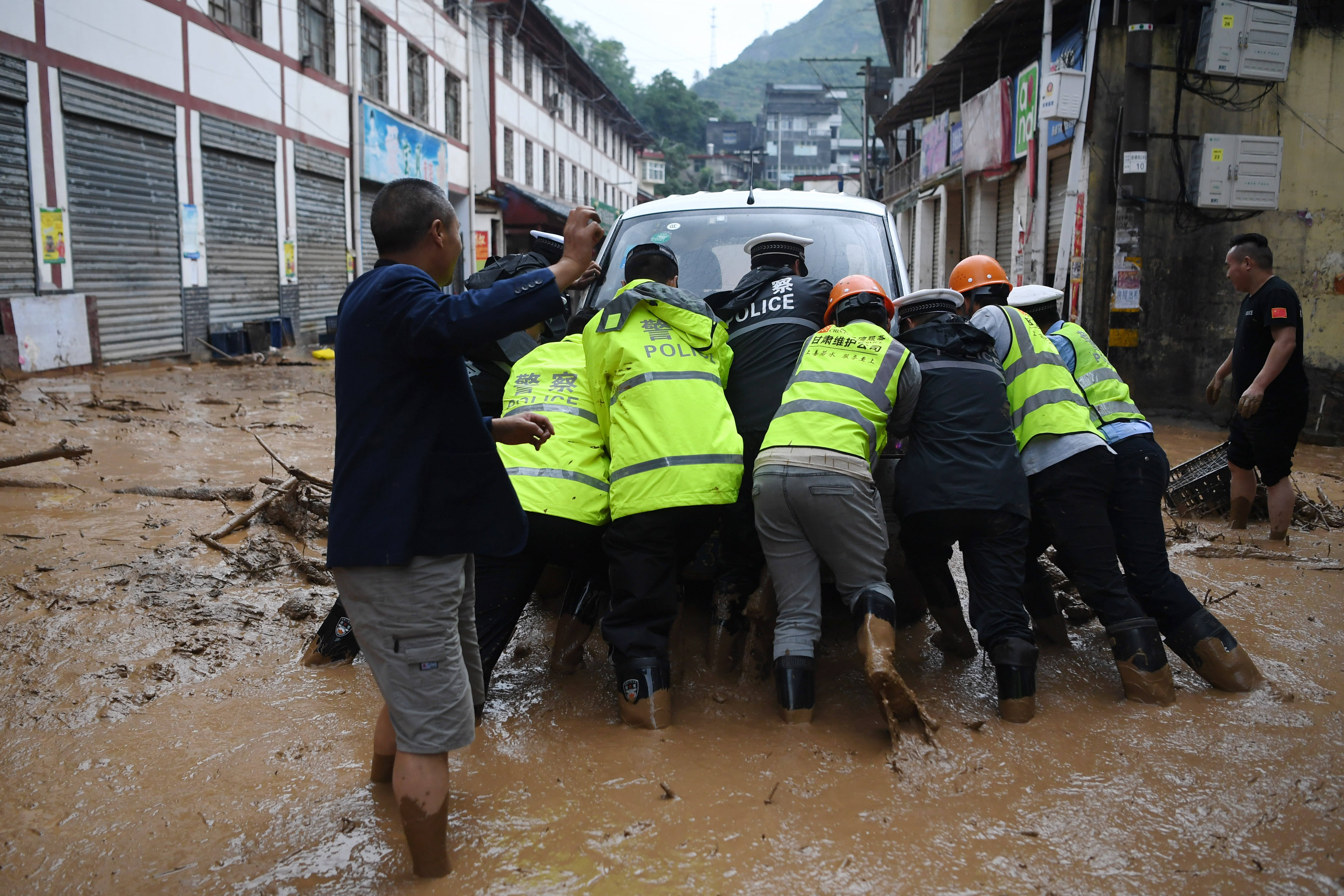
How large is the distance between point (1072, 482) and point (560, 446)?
73.9 inches

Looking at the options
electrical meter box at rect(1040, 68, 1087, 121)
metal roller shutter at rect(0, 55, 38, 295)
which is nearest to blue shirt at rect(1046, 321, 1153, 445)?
electrical meter box at rect(1040, 68, 1087, 121)

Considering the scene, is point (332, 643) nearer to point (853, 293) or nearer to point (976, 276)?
point (853, 293)

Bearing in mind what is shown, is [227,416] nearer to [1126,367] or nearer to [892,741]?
[892,741]

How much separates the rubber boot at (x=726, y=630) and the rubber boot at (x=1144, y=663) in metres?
1.36

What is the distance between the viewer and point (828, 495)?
3.17 m

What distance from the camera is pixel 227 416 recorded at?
857 centimetres

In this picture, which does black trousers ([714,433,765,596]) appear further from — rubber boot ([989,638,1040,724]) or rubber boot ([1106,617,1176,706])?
rubber boot ([1106,617,1176,706])

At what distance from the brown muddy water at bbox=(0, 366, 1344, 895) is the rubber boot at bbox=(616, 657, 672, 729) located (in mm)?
41

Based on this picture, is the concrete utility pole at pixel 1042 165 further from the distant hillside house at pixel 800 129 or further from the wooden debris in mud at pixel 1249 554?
the distant hillside house at pixel 800 129

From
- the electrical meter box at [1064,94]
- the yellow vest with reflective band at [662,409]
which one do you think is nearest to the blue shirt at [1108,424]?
the yellow vest with reflective band at [662,409]

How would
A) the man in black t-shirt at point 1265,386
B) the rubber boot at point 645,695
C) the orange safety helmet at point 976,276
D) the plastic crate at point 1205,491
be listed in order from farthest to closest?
the plastic crate at point 1205,491 < the man in black t-shirt at point 1265,386 < the orange safety helmet at point 976,276 < the rubber boot at point 645,695

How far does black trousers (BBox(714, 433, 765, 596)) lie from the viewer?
3717 mm

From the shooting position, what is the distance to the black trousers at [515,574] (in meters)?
3.18

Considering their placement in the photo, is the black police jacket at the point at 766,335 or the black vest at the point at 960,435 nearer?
the black vest at the point at 960,435
